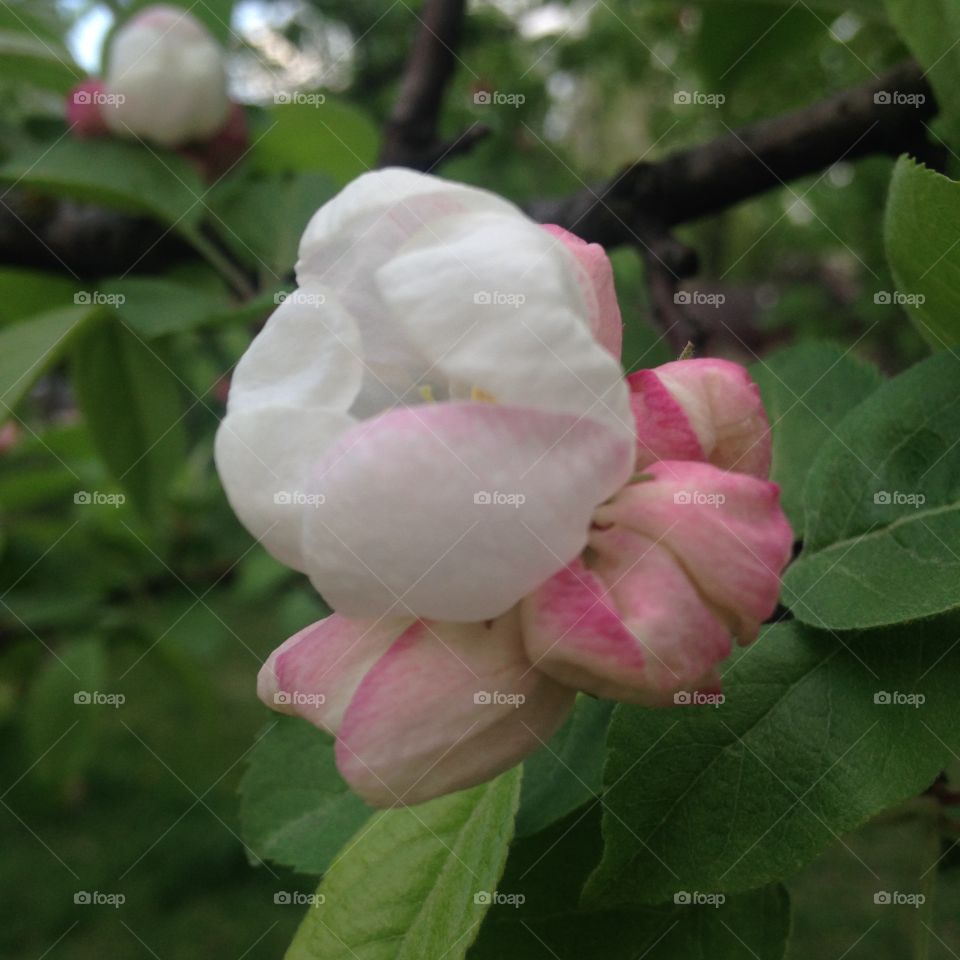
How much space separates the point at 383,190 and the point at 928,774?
12.6 inches

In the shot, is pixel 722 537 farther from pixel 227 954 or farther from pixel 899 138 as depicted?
pixel 227 954

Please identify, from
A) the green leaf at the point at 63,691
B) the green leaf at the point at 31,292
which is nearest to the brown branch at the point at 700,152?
the green leaf at the point at 31,292

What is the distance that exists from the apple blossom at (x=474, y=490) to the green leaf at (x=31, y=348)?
1.82 ft

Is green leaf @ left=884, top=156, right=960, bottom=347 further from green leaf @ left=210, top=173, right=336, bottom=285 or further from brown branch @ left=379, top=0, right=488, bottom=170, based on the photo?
green leaf @ left=210, top=173, right=336, bottom=285

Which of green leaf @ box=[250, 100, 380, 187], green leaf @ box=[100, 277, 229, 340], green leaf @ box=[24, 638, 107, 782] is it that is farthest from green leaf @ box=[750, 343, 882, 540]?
green leaf @ box=[24, 638, 107, 782]

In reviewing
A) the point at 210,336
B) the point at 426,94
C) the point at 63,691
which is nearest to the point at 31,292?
the point at 210,336

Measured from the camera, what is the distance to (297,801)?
1.90 ft

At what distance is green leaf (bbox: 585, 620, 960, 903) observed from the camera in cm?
42

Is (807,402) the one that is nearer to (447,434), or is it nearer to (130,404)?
(447,434)

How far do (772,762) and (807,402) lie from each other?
275 millimetres

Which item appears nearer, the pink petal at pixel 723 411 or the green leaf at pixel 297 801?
the pink petal at pixel 723 411

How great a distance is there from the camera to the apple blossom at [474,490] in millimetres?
331

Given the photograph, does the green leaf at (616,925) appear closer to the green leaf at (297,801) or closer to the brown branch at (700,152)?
the green leaf at (297,801)

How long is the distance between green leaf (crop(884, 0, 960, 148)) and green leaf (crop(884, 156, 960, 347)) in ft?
0.56
